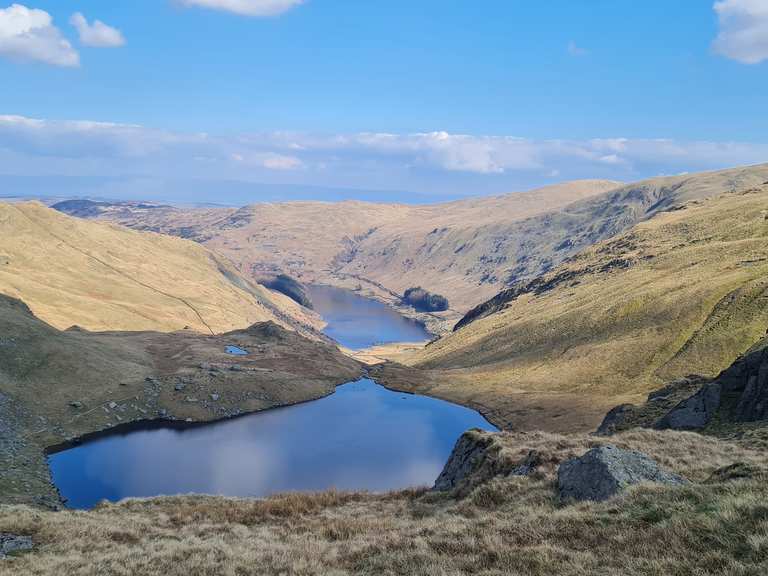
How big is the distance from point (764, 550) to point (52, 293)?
17199cm

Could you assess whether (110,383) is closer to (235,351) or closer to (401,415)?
(235,351)

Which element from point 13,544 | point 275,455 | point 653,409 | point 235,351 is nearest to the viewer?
point 13,544

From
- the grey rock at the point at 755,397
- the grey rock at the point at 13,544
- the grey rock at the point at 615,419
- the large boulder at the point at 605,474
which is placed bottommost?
the grey rock at the point at 615,419

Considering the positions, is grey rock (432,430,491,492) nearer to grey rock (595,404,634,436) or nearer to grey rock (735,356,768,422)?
grey rock (735,356,768,422)

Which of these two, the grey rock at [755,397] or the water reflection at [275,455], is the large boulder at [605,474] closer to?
the grey rock at [755,397]

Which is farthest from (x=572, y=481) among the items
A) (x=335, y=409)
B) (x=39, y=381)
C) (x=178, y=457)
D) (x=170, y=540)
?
(x=335, y=409)

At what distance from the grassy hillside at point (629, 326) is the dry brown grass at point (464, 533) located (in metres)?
66.0

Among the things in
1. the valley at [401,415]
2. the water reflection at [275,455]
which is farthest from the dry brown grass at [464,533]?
the water reflection at [275,455]

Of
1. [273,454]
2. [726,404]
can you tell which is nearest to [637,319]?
[726,404]

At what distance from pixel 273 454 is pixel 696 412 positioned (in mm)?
63095

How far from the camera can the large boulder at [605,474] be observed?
23.0m

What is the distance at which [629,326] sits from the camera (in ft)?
367

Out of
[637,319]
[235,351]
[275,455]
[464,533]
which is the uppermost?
[464,533]

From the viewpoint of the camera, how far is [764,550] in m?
14.3
